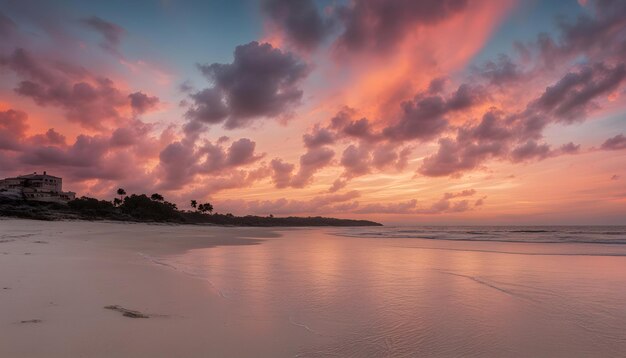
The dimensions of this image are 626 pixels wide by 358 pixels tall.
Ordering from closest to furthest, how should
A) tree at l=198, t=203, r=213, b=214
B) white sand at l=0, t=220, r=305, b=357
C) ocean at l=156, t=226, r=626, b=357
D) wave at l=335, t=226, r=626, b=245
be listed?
white sand at l=0, t=220, r=305, b=357 < ocean at l=156, t=226, r=626, b=357 < wave at l=335, t=226, r=626, b=245 < tree at l=198, t=203, r=213, b=214

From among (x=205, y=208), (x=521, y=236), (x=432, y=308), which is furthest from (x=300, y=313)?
(x=205, y=208)

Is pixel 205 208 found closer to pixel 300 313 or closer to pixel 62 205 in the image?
pixel 62 205

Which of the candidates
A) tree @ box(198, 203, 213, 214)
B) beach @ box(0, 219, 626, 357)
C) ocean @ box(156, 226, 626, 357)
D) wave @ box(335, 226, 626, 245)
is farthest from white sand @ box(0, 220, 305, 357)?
tree @ box(198, 203, 213, 214)

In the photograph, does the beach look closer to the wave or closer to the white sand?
the white sand

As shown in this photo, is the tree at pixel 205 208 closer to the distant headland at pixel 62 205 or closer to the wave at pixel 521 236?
the distant headland at pixel 62 205

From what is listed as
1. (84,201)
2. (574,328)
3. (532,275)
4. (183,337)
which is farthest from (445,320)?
(84,201)

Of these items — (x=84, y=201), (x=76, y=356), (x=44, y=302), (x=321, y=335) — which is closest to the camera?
(x=76, y=356)

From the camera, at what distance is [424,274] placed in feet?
32.3

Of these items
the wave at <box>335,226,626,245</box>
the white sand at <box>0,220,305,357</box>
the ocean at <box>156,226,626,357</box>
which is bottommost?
the wave at <box>335,226,626,245</box>

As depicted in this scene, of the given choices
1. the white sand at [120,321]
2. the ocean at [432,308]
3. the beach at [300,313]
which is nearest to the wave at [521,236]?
the ocean at [432,308]

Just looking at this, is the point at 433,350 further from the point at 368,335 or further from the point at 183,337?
the point at 183,337

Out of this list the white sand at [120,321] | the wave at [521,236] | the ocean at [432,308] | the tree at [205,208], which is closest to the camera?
the white sand at [120,321]

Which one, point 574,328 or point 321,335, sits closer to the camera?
point 321,335

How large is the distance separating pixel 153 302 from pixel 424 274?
692 centimetres
